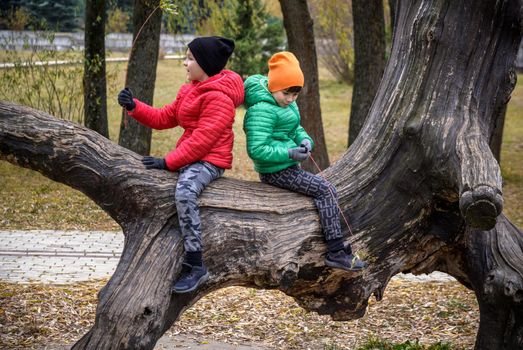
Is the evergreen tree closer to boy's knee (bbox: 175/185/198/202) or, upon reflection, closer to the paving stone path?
the paving stone path

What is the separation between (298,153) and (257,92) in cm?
48

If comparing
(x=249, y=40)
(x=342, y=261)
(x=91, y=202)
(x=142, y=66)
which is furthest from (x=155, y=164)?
(x=249, y=40)

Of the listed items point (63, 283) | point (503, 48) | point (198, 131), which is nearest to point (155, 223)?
point (198, 131)

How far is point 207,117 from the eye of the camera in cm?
443

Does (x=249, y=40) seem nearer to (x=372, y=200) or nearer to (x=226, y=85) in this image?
(x=372, y=200)

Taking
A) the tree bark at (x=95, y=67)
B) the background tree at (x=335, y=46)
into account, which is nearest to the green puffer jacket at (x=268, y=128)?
the tree bark at (x=95, y=67)

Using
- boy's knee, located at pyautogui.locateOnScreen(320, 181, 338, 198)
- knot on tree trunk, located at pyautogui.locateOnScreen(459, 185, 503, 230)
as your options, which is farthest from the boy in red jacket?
knot on tree trunk, located at pyautogui.locateOnScreen(459, 185, 503, 230)

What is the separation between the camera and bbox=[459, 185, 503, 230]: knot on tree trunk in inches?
153

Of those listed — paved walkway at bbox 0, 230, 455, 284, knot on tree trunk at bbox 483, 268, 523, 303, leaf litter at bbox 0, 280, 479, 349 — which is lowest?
paved walkway at bbox 0, 230, 455, 284

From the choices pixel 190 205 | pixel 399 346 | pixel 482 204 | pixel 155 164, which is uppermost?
pixel 482 204

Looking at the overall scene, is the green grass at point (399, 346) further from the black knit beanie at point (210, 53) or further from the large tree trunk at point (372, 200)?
the black knit beanie at point (210, 53)

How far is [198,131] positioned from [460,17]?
193 cm

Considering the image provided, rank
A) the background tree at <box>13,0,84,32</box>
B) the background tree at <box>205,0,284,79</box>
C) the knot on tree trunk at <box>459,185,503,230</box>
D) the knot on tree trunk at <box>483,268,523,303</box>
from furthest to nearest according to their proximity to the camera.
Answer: the background tree at <box>13,0,84,32</box> → the background tree at <box>205,0,284,79</box> → the knot on tree trunk at <box>483,268,523,303</box> → the knot on tree trunk at <box>459,185,503,230</box>

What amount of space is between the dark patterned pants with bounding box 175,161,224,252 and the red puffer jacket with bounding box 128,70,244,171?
0.34 ft
